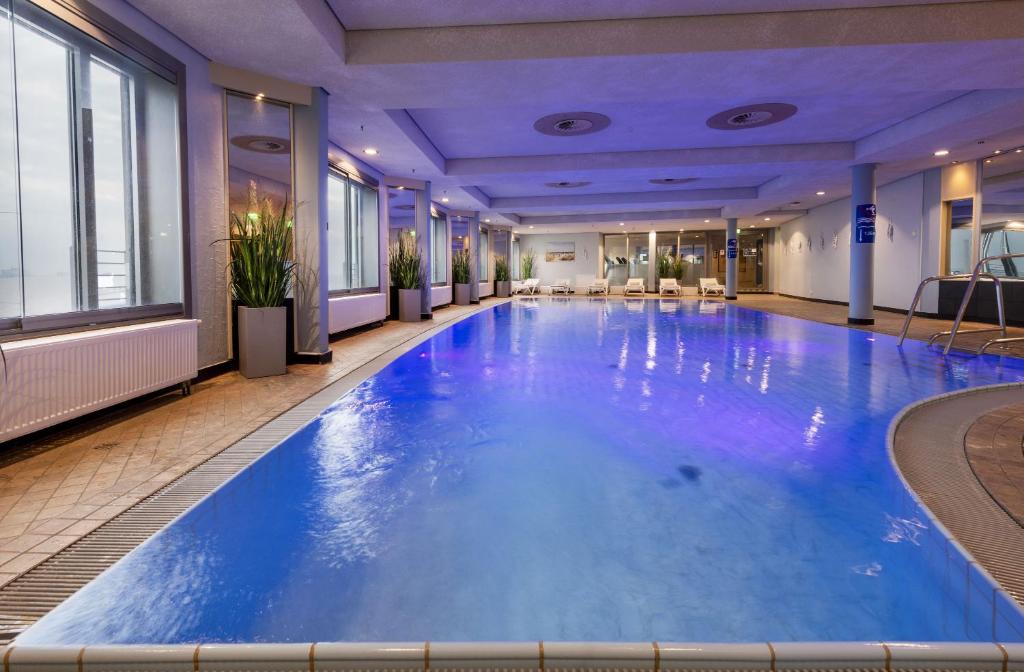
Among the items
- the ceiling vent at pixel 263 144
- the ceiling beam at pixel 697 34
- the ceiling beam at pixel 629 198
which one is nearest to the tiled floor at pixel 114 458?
the ceiling vent at pixel 263 144

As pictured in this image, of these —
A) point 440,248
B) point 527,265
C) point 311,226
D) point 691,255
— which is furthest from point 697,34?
point 691,255

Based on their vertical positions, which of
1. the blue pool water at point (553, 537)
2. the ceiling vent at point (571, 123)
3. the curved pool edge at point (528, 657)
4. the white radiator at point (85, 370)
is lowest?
the blue pool water at point (553, 537)

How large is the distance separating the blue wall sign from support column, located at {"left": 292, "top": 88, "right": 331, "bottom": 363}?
29.7ft

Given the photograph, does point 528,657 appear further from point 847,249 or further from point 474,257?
point 847,249

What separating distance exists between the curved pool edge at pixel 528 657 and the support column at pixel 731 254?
64.0 ft

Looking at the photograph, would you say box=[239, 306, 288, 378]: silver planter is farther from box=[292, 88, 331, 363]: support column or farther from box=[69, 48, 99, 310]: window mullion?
box=[69, 48, 99, 310]: window mullion

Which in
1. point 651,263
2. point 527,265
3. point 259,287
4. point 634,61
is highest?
point 634,61

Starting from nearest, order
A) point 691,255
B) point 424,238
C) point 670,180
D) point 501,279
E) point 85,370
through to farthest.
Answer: point 85,370 → point 424,238 → point 670,180 → point 501,279 → point 691,255

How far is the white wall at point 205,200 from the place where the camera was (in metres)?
4.90

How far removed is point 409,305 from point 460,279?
563 centimetres

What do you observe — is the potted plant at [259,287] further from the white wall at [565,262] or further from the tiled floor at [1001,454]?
the white wall at [565,262]

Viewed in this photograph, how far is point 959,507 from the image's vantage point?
2.21 m

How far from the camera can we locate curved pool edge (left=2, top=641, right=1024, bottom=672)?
47.8 inches

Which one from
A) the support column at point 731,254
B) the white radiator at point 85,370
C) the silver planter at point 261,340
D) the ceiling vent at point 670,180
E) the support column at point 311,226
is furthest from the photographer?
the support column at point 731,254
